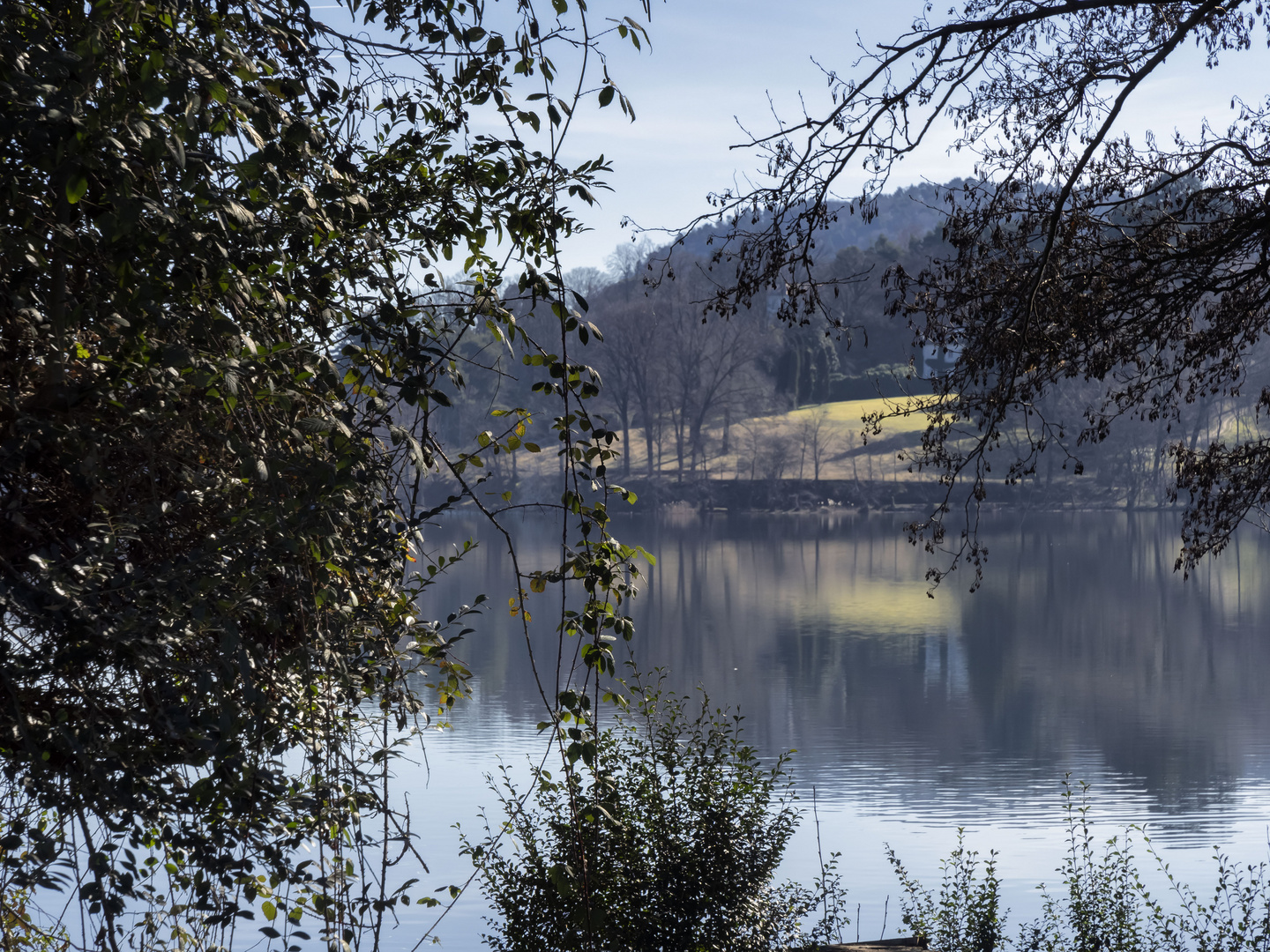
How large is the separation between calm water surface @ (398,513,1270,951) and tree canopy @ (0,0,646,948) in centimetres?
171

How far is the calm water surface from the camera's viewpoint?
450 inches

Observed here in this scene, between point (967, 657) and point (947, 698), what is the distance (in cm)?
352

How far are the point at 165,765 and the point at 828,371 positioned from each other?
2526 inches

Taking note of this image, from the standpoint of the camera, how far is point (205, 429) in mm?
2242

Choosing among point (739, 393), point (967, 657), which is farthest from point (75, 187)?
point (739, 393)

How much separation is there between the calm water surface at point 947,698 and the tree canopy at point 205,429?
1.71 m

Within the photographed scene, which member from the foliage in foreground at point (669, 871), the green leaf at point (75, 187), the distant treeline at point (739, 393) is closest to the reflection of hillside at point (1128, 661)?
the foliage in foreground at point (669, 871)

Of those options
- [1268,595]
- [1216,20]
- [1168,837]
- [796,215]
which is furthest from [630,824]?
[1268,595]

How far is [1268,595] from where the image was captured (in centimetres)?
2891

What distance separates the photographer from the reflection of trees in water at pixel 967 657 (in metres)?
15.2

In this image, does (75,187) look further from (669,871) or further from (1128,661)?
(1128,661)

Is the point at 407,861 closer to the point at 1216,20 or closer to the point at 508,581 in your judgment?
the point at 1216,20

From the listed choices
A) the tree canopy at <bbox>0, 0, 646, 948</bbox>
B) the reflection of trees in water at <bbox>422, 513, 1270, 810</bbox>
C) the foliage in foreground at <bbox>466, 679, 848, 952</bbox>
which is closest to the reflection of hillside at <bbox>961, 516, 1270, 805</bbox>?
the reflection of trees in water at <bbox>422, 513, 1270, 810</bbox>

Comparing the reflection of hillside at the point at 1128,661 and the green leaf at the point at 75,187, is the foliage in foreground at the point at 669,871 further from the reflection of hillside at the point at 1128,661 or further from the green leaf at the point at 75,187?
the reflection of hillside at the point at 1128,661
